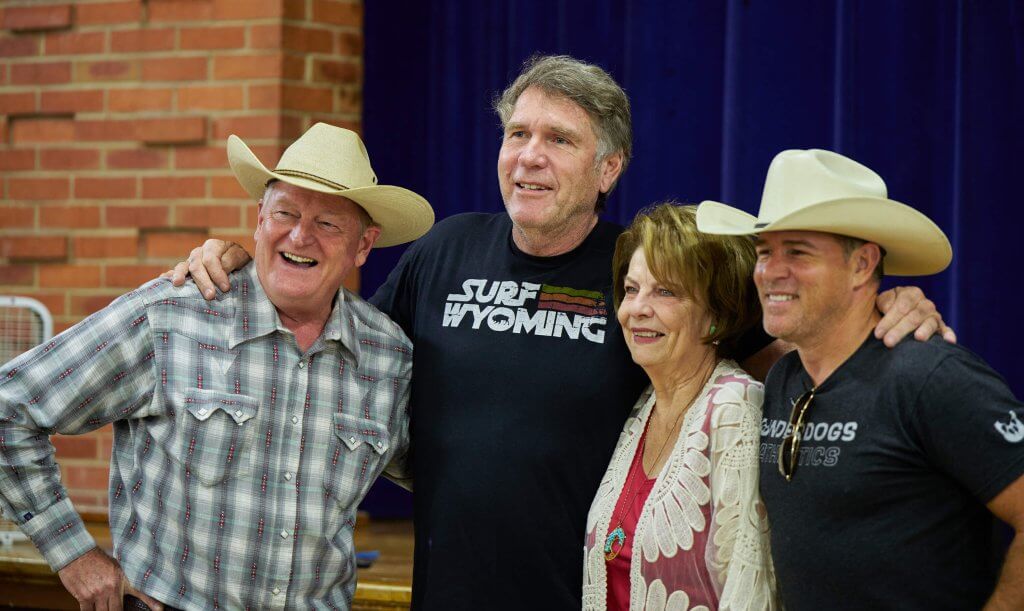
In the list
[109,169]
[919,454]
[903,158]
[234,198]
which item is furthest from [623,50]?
[919,454]

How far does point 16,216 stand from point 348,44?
1.30 m

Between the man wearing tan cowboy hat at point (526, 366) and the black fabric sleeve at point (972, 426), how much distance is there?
23.0 inches

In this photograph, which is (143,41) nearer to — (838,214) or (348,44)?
(348,44)

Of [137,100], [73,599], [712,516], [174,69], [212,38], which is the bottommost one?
[73,599]

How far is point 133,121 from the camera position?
12.8ft

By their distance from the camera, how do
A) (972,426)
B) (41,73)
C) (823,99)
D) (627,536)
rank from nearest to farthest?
(972,426)
(627,536)
(823,99)
(41,73)

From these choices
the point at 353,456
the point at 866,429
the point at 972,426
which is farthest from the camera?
the point at 353,456

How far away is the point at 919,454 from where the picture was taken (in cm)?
188

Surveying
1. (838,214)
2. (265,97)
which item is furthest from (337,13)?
(838,214)

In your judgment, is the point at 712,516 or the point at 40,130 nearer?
the point at 712,516

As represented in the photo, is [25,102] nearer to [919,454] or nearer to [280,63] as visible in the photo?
[280,63]

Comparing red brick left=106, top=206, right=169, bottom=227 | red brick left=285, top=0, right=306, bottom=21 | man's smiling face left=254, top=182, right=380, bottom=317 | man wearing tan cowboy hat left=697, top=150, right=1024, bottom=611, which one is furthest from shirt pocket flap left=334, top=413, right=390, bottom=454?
red brick left=285, top=0, right=306, bottom=21

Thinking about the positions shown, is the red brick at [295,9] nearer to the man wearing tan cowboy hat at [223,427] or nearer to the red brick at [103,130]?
the red brick at [103,130]

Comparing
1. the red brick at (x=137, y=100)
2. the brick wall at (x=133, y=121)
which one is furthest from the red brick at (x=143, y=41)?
the red brick at (x=137, y=100)
